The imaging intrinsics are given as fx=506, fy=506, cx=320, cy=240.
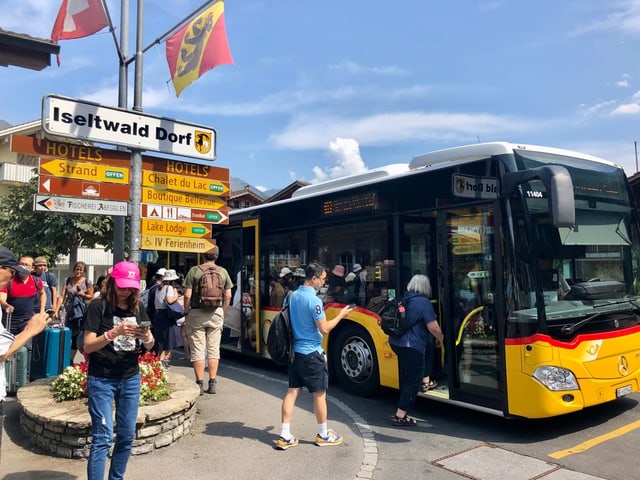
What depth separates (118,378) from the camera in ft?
11.3

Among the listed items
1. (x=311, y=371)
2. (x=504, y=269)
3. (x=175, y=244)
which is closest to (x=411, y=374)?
(x=311, y=371)

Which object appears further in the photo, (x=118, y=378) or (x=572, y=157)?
(x=572, y=157)

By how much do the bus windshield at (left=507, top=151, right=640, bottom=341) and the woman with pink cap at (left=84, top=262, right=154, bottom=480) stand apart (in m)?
3.47

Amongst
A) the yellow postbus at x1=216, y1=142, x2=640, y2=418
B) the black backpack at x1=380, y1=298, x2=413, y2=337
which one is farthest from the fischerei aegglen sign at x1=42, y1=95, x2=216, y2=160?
the black backpack at x1=380, y1=298, x2=413, y2=337

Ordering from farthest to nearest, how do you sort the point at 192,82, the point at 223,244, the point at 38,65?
the point at 223,244 < the point at 192,82 < the point at 38,65

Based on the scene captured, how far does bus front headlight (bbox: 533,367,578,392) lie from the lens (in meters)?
4.73

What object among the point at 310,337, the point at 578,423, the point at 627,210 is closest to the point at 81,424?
the point at 310,337

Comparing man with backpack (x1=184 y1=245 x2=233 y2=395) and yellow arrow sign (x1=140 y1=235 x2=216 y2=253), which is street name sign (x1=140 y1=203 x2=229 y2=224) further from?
man with backpack (x1=184 y1=245 x2=233 y2=395)

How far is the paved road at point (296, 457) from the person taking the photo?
417 centimetres

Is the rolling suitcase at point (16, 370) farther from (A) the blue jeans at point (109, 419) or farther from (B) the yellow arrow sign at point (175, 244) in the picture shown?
(A) the blue jeans at point (109, 419)

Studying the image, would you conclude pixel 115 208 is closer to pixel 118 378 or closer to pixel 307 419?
pixel 118 378

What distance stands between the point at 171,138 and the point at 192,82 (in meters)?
1.30

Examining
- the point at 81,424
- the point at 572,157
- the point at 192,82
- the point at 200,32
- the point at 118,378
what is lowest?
the point at 81,424

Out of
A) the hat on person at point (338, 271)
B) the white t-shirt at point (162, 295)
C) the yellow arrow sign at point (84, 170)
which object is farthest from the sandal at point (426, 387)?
the white t-shirt at point (162, 295)
